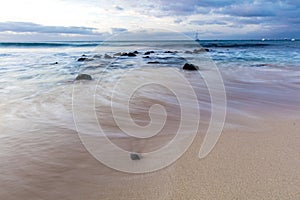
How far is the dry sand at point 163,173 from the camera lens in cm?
225

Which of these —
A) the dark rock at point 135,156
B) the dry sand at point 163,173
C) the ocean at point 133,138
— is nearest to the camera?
the dry sand at point 163,173

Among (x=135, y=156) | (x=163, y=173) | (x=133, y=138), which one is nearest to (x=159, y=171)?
(x=163, y=173)

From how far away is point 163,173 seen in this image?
2596 mm

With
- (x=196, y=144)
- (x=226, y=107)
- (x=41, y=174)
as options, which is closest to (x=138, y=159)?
(x=196, y=144)

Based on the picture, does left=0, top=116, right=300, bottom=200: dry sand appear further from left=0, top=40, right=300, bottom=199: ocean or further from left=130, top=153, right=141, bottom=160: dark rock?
left=130, top=153, right=141, bottom=160: dark rock

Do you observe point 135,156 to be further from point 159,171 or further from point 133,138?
point 133,138

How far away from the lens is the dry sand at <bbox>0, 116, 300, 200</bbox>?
88.7 inches

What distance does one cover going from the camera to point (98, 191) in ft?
7.57

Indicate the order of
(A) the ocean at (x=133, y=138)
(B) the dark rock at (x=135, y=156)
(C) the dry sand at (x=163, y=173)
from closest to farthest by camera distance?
(C) the dry sand at (x=163, y=173), (A) the ocean at (x=133, y=138), (B) the dark rock at (x=135, y=156)

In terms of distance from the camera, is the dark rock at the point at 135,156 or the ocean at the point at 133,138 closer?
the ocean at the point at 133,138

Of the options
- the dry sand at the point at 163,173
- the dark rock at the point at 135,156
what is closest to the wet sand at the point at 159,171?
the dry sand at the point at 163,173

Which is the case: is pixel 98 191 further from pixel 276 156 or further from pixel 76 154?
pixel 276 156

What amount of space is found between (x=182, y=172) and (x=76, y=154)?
1225mm

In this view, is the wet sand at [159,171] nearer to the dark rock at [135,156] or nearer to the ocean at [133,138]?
the ocean at [133,138]
